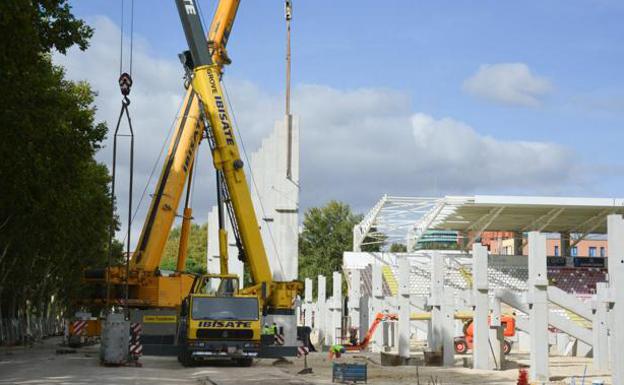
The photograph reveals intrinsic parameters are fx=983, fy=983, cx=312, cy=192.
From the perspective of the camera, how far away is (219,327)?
96.5 ft

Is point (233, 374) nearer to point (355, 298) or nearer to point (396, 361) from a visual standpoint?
point (396, 361)

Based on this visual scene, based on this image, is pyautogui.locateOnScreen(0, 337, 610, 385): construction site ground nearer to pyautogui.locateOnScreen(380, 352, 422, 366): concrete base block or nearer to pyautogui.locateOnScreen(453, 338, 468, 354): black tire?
pyautogui.locateOnScreen(380, 352, 422, 366): concrete base block

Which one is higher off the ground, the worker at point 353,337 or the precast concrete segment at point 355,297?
the precast concrete segment at point 355,297

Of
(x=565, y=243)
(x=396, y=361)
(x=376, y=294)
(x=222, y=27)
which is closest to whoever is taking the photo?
(x=396, y=361)

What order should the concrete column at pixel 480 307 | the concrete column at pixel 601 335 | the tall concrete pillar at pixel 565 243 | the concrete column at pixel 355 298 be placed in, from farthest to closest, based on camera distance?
the tall concrete pillar at pixel 565 243
the concrete column at pixel 355 298
the concrete column at pixel 601 335
the concrete column at pixel 480 307

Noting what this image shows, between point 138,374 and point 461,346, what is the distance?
19736 millimetres

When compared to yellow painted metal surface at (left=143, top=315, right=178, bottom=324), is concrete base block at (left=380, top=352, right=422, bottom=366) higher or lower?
lower

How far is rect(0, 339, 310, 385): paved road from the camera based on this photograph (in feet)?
76.6

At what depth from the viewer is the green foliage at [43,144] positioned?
21734 mm

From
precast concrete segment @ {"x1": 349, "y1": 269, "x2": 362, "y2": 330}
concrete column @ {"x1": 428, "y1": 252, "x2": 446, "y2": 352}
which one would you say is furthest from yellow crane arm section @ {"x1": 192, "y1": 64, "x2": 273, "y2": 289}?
precast concrete segment @ {"x1": 349, "y1": 269, "x2": 362, "y2": 330}

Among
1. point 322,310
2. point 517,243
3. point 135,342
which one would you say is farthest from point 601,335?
point 517,243

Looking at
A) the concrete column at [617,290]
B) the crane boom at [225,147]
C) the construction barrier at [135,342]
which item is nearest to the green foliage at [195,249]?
the crane boom at [225,147]

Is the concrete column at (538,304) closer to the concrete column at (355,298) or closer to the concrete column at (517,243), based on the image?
the concrete column at (355,298)

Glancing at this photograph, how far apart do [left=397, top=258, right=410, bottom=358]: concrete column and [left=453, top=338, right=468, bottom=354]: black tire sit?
918 cm
